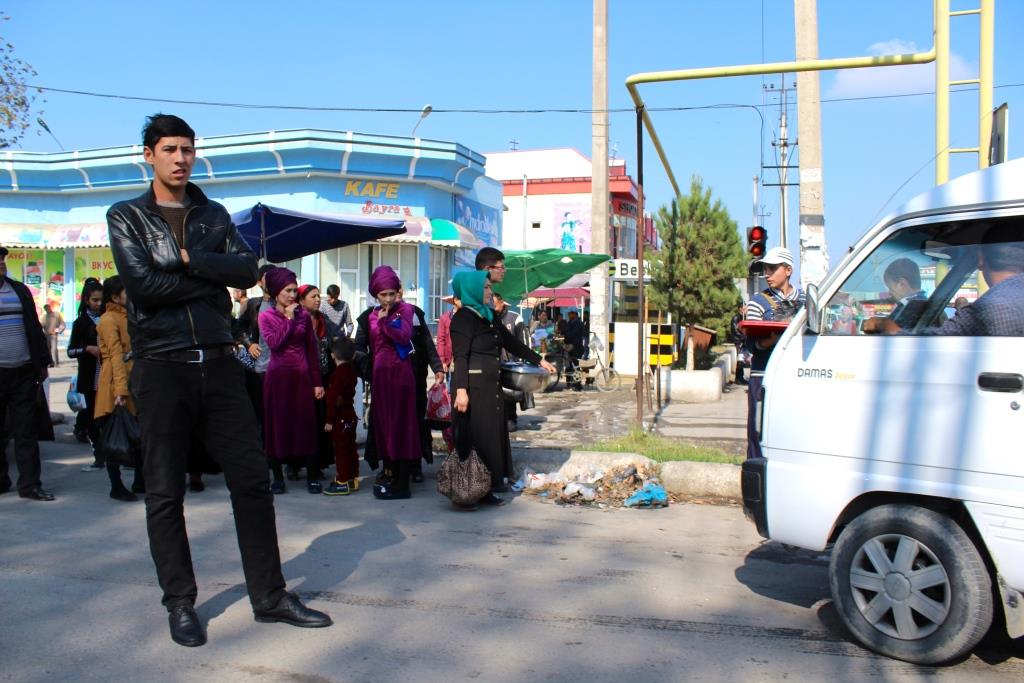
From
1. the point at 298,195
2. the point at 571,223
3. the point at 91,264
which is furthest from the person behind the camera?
the point at 571,223

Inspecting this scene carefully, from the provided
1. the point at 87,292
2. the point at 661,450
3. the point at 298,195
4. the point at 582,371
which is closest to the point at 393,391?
the point at 661,450

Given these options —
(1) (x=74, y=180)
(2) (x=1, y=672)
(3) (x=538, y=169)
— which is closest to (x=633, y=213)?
(3) (x=538, y=169)

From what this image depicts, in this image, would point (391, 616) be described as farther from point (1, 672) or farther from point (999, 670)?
point (999, 670)

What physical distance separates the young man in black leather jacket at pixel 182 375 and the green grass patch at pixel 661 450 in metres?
4.38

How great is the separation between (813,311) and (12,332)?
19.1 feet

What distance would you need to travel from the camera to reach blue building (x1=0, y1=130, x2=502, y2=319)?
22.0 m

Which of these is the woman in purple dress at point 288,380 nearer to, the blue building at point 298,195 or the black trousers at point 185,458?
the black trousers at point 185,458

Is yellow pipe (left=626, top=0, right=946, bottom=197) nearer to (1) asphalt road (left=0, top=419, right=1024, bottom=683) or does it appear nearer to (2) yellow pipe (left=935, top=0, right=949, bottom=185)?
(2) yellow pipe (left=935, top=0, right=949, bottom=185)

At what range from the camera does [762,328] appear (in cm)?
562

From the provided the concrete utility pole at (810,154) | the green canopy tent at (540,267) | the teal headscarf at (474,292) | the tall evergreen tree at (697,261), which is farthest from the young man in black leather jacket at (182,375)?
the tall evergreen tree at (697,261)

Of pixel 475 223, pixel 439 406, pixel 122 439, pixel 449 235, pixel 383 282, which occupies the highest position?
pixel 475 223

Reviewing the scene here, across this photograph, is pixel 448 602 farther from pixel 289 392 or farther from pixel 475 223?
pixel 475 223

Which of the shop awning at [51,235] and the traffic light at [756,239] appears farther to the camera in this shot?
the shop awning at [51,235]

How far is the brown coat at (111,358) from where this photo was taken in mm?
6754
